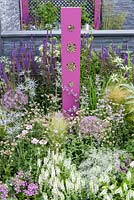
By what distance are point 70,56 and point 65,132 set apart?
0.78m

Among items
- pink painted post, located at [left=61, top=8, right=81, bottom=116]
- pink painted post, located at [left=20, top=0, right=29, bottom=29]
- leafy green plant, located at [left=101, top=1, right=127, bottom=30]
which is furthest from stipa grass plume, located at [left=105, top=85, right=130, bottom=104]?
pink painted post, located at [left=20, top=0, right=29, bottom=29]

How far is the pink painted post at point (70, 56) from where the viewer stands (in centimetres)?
385

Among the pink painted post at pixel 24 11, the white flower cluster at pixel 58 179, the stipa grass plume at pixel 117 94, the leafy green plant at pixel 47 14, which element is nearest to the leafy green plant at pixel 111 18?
the leafy green plant at pixel 47 14

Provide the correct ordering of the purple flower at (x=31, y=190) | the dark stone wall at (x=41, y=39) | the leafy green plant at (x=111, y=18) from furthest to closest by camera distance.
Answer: the leafy green plant at (x=111, y=18) < the dark stone wall at (x=41, y=39) < the purple flower at (x=31, y=190)

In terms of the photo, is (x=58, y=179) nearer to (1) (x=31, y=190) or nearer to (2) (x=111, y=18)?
(1) (x=31, y=190)

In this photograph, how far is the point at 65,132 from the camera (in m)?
3.71

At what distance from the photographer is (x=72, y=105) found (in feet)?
13.7

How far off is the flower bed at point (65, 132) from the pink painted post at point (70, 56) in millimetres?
107

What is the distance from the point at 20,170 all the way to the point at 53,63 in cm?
173

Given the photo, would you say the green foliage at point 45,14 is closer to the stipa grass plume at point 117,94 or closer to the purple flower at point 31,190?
the stipa grass plume at point 117,94

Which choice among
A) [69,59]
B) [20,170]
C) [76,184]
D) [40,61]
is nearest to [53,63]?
[40,61]

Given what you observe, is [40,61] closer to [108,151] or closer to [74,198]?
[108,151]

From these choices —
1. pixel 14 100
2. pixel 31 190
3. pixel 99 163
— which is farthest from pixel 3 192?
pixel 14 100

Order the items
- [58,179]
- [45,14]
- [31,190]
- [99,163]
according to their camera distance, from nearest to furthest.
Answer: [58,179] < [31,190] < [99,163] < [45,14]
